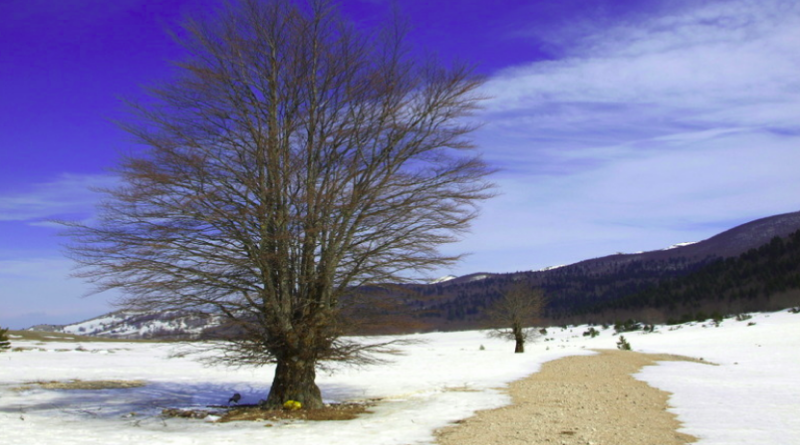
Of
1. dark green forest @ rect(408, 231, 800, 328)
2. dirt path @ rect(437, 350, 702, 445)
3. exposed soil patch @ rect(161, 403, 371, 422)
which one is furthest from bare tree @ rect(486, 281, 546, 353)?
exposed soil patch @ rect(161, 403, 371, 422)

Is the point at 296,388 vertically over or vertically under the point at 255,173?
under

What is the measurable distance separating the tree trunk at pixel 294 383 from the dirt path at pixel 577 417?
3553mm

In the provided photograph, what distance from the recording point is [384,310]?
524 inches

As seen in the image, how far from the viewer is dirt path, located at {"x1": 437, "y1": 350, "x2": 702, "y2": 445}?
9336 millimetres

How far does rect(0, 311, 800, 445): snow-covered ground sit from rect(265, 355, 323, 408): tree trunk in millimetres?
1394

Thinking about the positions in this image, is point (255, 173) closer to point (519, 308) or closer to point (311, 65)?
point (311, 65)

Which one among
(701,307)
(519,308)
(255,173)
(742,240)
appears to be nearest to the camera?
(255,173)

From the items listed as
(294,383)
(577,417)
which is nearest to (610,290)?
(577,417)

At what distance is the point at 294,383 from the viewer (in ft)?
41.9

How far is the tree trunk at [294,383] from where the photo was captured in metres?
12.7

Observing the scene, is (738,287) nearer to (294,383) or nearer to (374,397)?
(374,397)

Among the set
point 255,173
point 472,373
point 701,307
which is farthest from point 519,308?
point 701,307

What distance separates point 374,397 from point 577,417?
646cm

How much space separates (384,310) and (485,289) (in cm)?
15300
